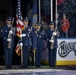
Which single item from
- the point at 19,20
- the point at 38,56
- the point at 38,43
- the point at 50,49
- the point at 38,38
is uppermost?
the point at 19,20

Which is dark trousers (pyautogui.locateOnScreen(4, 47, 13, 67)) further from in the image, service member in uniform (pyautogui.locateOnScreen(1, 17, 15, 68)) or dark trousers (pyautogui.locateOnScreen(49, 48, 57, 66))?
dark trousers (pyautogui.locateOnScreen(49, 48, 57, 66))

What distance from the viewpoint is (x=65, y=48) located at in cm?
1753

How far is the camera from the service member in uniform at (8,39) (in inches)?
663

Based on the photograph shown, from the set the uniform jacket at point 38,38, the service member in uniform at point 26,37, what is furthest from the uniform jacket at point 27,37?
the uniform jacket at point 38,38

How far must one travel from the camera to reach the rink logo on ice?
1748cm

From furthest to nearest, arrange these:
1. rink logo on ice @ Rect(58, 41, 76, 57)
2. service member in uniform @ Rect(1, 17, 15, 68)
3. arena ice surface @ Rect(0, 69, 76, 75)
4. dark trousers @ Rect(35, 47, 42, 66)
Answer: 1. rink logo on ice @ Rect(58, 41, 76, 57)
2. dark trousers @ Rect(35, 47, 42, 66)
3. service member in uniform @ Rect(1, 17, 15, 68)
4. arena ice surface @ Rect(0, 69, 76, 75)

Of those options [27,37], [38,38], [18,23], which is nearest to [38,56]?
[38,38]

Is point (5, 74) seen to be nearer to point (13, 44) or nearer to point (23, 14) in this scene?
point (13, 44)

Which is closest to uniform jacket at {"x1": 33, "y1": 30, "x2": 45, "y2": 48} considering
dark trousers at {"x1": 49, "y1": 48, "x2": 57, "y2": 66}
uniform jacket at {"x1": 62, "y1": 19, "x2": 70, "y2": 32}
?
dark trousers at {"x1": 49, "y1": 48, "x2": 57, "y2": 66}

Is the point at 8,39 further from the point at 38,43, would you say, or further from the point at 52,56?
the point at 52,56

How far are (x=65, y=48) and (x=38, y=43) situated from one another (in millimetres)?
1200

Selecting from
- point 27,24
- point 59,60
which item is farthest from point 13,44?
point 59,60

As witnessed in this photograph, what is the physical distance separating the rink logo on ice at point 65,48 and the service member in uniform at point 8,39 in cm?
205

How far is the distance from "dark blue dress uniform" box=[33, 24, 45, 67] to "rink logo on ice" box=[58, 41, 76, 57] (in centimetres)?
84
